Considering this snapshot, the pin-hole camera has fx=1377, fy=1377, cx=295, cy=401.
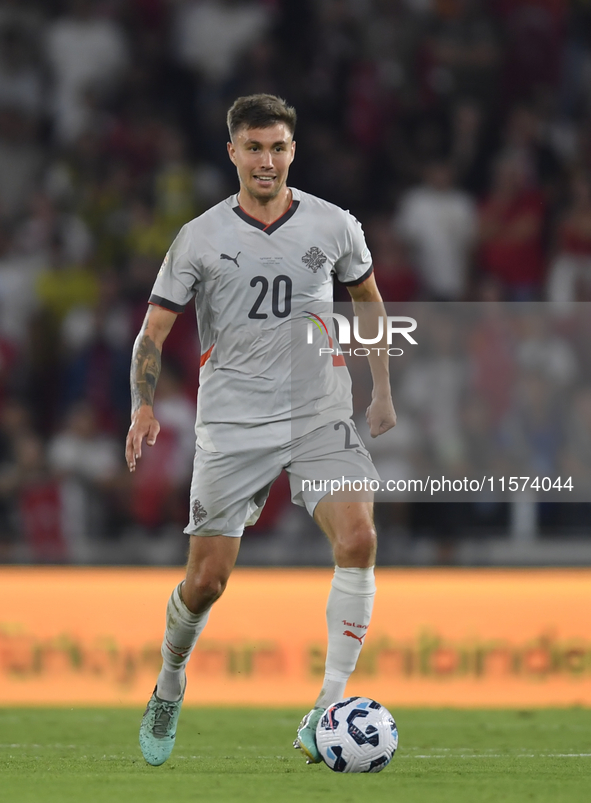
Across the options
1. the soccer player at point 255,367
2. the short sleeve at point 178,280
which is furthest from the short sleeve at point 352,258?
the short sleeve at point 178,280

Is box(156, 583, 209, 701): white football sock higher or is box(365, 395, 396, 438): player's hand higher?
box(365, 395, 396, 438): player's hand

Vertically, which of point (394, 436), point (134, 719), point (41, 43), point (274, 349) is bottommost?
point (134, 719)

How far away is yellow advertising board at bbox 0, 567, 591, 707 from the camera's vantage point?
7.51 metres

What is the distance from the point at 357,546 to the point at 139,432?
887 millimetres

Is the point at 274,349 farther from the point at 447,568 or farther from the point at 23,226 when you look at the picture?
the point at 23,226

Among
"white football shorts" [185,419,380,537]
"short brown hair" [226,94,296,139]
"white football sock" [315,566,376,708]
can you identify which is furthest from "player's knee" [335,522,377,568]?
"short brown hair" [226,94,296,139]

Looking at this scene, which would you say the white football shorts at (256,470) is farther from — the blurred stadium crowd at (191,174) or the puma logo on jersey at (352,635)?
the blurred stadium crowd at (191,174)

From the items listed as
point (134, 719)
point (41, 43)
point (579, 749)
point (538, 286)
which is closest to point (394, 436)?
point (538, 286)

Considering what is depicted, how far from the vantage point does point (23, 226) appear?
35.5ft

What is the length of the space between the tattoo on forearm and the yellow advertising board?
2.79 meters

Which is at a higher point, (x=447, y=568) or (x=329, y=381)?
(x=329, y=381)

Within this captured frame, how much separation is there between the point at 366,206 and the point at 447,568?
12.7ft

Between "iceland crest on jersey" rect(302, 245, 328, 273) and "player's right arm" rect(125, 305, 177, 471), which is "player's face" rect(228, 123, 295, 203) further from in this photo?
"player's right arm" rect(125, 305, 177, 471)

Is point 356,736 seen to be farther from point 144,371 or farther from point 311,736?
point 144,371
